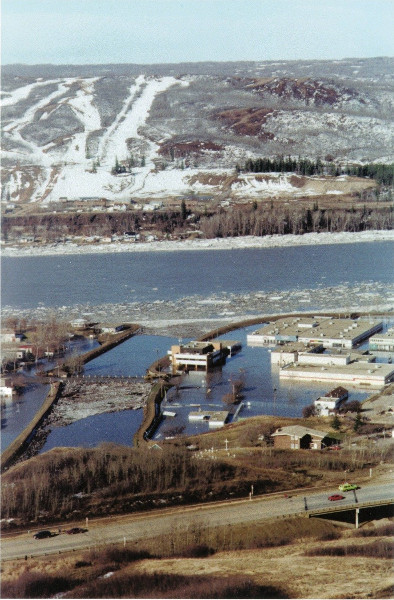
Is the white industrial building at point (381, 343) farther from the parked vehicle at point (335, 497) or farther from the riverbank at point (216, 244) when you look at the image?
the riverbank at point (216, 244)

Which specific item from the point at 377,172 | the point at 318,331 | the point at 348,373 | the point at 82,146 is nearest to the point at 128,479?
the point at 348,373

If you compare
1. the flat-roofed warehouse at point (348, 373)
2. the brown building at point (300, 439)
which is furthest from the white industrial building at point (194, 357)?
the brown building at point (300, 439)

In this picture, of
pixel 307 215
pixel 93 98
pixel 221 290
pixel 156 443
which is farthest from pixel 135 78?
pixel 156 443

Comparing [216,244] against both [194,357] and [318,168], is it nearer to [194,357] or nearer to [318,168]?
[318,168]

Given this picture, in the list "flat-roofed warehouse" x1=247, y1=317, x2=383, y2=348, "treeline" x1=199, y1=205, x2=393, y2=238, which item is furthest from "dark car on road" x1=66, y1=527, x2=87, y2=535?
"treeline" x1=199, y1=205, x2=393, y2=238

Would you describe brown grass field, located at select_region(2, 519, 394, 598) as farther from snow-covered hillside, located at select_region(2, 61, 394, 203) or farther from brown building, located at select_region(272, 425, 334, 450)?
snow-covered hillside, located at select_region(2, 61, 394, 203)
